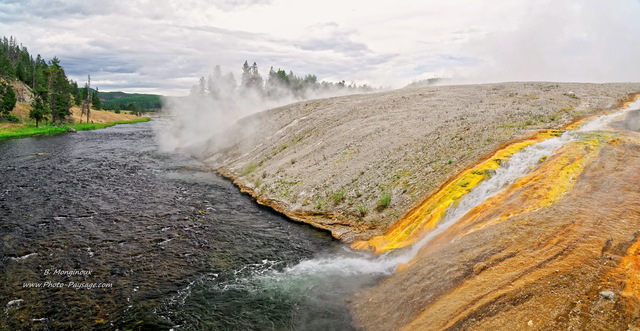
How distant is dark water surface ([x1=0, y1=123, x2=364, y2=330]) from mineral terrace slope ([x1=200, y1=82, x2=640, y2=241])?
2329 millimetres

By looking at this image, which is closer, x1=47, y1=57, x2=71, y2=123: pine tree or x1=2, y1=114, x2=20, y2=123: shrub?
x1=2, y1=114, x2=20, y2=123: shrub

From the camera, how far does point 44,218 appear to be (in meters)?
17.6

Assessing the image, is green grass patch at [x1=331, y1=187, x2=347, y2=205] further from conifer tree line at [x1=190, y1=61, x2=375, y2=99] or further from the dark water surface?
conifer tree line at [x1=190, y1=61, x2=375, y2=99]

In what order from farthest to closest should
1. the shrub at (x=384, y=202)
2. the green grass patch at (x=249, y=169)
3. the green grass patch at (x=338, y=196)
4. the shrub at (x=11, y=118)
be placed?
the shrub at (x=11, y=118) → the green grass patch at (x=249, y=169) → the green grass patch at (x=338, y=196) → the shrub at (x=384, y=202)

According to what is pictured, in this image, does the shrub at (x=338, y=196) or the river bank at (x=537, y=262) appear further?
the shrub at (x=338, y=196)

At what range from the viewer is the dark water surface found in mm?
10219

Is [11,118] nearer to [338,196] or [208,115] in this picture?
[208,115]

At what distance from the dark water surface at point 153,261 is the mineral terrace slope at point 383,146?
2.33 m

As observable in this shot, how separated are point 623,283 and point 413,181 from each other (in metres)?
11.1

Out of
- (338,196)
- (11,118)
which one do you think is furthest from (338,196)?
(11,118)

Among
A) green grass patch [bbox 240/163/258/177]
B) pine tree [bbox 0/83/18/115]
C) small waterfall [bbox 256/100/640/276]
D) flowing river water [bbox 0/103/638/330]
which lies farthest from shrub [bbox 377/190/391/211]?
pine tree [bbox 0/83/18/115]

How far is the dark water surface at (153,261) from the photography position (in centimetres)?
1022

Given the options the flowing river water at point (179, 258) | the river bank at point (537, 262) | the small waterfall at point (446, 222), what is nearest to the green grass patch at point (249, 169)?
the flowing river water at point (179, 258)

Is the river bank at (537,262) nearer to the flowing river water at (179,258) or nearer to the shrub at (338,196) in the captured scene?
the flowing river water at (179,258)
